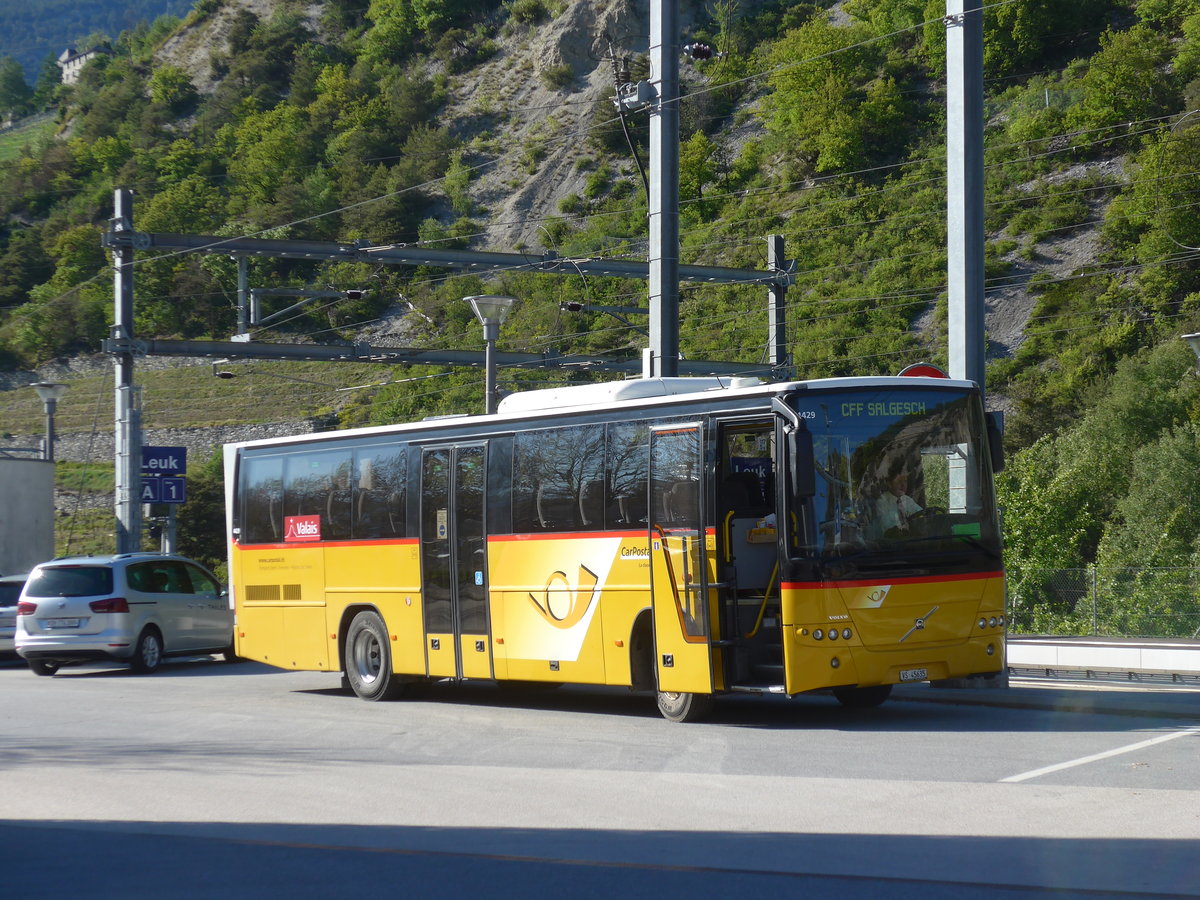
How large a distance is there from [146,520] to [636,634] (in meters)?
18.5

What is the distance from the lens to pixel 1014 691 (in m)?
15.9

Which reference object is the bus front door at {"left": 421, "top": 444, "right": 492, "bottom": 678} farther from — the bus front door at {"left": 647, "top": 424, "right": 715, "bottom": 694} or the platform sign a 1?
the platform sign a 1

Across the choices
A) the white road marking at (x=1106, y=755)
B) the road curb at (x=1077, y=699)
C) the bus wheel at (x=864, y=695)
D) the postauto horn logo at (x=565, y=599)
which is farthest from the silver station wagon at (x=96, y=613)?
the white road marking at (x=1106, y=755)

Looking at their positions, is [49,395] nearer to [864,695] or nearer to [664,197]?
[664,197]

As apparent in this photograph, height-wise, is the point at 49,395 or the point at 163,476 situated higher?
the point at 49,395

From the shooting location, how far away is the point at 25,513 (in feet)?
107

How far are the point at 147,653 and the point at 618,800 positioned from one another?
47.2ft

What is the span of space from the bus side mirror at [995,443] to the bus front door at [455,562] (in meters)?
5.12

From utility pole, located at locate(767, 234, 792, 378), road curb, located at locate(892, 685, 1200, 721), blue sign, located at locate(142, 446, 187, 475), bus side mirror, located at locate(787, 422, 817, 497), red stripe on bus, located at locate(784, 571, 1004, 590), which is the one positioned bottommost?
road curb, located at locate(892, 685, 1200, 721)

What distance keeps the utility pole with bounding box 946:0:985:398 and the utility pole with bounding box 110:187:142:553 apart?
15.7m

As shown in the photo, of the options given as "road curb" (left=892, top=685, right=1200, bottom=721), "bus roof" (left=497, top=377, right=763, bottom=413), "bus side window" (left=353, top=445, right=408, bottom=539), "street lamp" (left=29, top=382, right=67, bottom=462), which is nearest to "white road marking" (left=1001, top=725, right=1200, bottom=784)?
"road curb" (left=892, top=685, right=1200, bottom=721)

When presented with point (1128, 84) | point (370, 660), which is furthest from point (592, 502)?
point (1128, 84)

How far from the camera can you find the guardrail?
821 inches

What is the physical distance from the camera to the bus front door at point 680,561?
13281 mm
